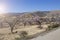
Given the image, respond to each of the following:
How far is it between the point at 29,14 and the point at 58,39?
2277 inches

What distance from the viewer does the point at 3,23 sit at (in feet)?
147

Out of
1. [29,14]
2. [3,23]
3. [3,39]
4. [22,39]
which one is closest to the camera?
[22,39]

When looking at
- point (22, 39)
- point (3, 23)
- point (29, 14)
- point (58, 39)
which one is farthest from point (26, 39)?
point (29, 14)

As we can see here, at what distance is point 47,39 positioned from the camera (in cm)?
1656

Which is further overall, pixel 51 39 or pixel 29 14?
pixel 29 14

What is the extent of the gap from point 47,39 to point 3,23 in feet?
97.7

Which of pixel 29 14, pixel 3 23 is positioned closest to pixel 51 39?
pixel 3 23

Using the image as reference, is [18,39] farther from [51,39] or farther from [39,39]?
[51,39]

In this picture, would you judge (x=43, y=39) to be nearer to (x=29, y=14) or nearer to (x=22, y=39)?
(x=22, y=39)

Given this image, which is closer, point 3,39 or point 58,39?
point 58,39

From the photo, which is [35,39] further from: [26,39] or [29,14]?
[29,14]

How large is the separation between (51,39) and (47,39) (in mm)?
399

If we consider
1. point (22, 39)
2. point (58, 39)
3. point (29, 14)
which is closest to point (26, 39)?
point (22, 39)

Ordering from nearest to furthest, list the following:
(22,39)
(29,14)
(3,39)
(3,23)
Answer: (22,39), (3,39), (3,23), (29,14)
